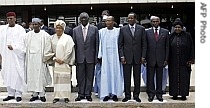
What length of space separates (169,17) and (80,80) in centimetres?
1936

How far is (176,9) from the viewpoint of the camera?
2633 centimetres

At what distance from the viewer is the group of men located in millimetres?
7500

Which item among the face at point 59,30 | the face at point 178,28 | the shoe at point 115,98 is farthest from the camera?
the shoe at point 115,98

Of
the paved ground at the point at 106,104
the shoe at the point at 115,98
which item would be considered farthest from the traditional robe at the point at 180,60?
the shoe at the point at 115,98

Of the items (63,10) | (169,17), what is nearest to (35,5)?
(63,10)

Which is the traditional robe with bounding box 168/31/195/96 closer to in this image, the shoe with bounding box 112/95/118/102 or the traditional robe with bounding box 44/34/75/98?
the shoe with bounding box 112/95/118/102

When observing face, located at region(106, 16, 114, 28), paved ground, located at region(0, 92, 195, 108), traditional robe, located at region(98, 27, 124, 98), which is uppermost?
face, located at region(106, 16, 114, 28)

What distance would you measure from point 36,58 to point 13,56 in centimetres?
50

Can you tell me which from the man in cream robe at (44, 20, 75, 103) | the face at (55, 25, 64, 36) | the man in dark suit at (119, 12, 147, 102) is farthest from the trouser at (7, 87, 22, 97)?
the man in dark suit at (119, 12, 147, 102)

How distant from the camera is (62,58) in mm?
7434

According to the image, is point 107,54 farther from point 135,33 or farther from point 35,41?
point 35,41

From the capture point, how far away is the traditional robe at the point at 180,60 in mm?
7586

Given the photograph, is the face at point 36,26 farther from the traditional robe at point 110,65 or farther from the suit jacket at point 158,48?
the suit jacket at point 158,48

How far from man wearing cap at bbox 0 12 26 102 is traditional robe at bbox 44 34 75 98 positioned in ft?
2.15
